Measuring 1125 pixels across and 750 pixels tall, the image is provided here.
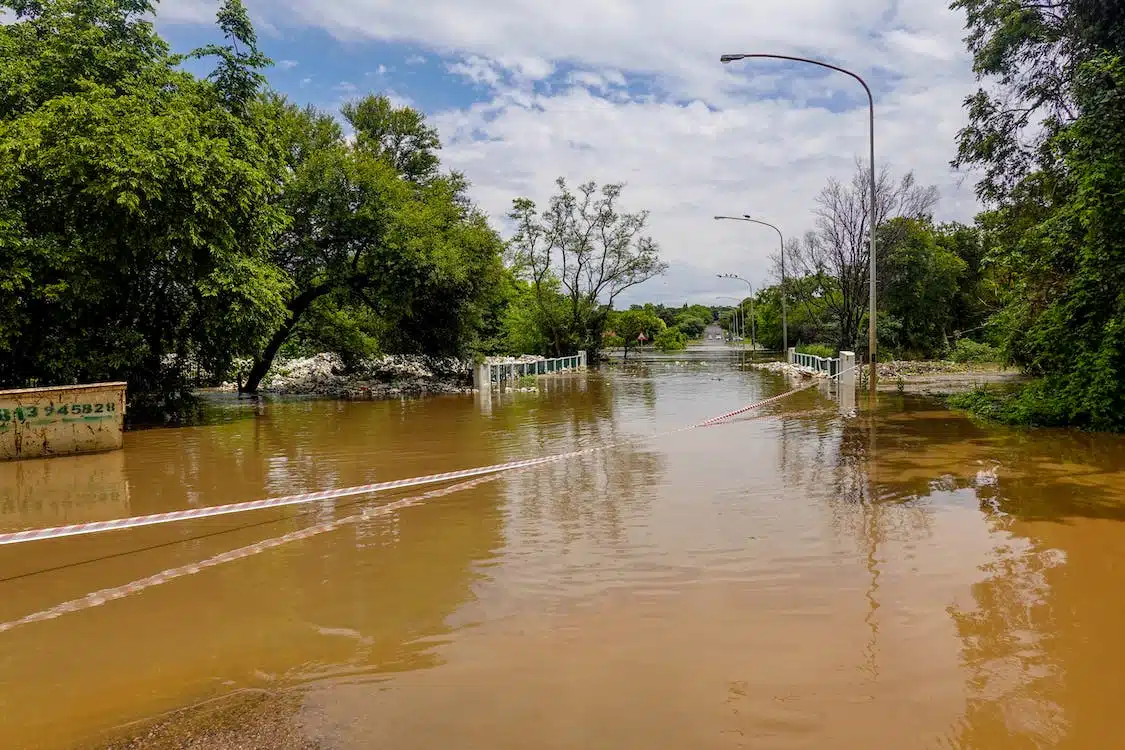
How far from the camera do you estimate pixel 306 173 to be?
2445 centimetres

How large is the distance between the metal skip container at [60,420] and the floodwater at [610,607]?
198 centimetres

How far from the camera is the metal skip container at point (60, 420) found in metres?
11.9

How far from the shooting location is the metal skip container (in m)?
11.9

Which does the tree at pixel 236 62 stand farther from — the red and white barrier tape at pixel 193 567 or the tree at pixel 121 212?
the red and white barrier tape at pixel 193 567

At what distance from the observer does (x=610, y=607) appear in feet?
16.7

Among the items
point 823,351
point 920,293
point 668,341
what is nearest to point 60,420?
point 823,351

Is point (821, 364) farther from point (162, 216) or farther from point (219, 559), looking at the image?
point (219, 559)

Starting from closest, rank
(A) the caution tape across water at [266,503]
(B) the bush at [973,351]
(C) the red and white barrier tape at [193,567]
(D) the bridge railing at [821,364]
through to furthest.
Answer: (C) the red and white barrier tape at [193,567], (A) the caution tape across water at [266,503], (B) the bush at [973,351], (D) the bridge railing at [821,364]

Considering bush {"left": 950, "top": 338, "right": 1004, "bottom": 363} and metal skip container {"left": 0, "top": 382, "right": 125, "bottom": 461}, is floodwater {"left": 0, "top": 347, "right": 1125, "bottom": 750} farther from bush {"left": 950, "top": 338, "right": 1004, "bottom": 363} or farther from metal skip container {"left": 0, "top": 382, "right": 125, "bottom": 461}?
bush {"left": 950, "top": 338, "right": 1004, "bottom": 363}

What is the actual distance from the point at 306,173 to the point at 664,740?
2450 cm

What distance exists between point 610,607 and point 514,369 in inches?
1148

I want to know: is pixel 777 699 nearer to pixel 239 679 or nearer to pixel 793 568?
pixel 793 568

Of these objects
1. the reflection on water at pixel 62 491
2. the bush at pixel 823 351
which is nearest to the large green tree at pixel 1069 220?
the reflection on water at pixel 62 491

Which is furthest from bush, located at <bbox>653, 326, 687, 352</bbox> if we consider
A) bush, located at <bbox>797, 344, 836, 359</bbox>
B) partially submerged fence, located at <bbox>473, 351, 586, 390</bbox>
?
partially submerged fence, located at <bbox>473, 351, 586, 390</bbox>
